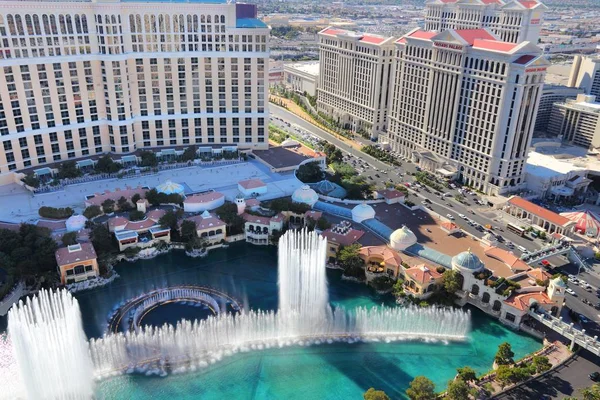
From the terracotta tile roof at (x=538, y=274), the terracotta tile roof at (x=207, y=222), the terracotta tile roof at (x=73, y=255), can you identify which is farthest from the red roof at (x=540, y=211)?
the terracotta tile roof at (x=73, y=255)

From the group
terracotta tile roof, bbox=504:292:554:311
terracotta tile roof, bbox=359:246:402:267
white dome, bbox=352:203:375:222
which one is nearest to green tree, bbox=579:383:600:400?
terracotta tile roof, bbox=504:292:554:311

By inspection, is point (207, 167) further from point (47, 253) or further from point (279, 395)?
point (279, 395)

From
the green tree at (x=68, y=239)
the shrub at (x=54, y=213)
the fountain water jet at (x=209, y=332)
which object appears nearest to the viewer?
Result: the fountain water jet at (x=209, y=332)

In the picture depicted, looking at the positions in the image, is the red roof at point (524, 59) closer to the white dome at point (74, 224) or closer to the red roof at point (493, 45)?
the red roof at point (493, 45)

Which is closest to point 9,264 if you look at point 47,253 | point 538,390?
point 47,253

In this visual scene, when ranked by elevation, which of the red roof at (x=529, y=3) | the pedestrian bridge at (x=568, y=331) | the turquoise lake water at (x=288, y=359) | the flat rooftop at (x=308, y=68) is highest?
the red roof at (x=529, y=3)

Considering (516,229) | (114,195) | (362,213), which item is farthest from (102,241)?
(516,229)
